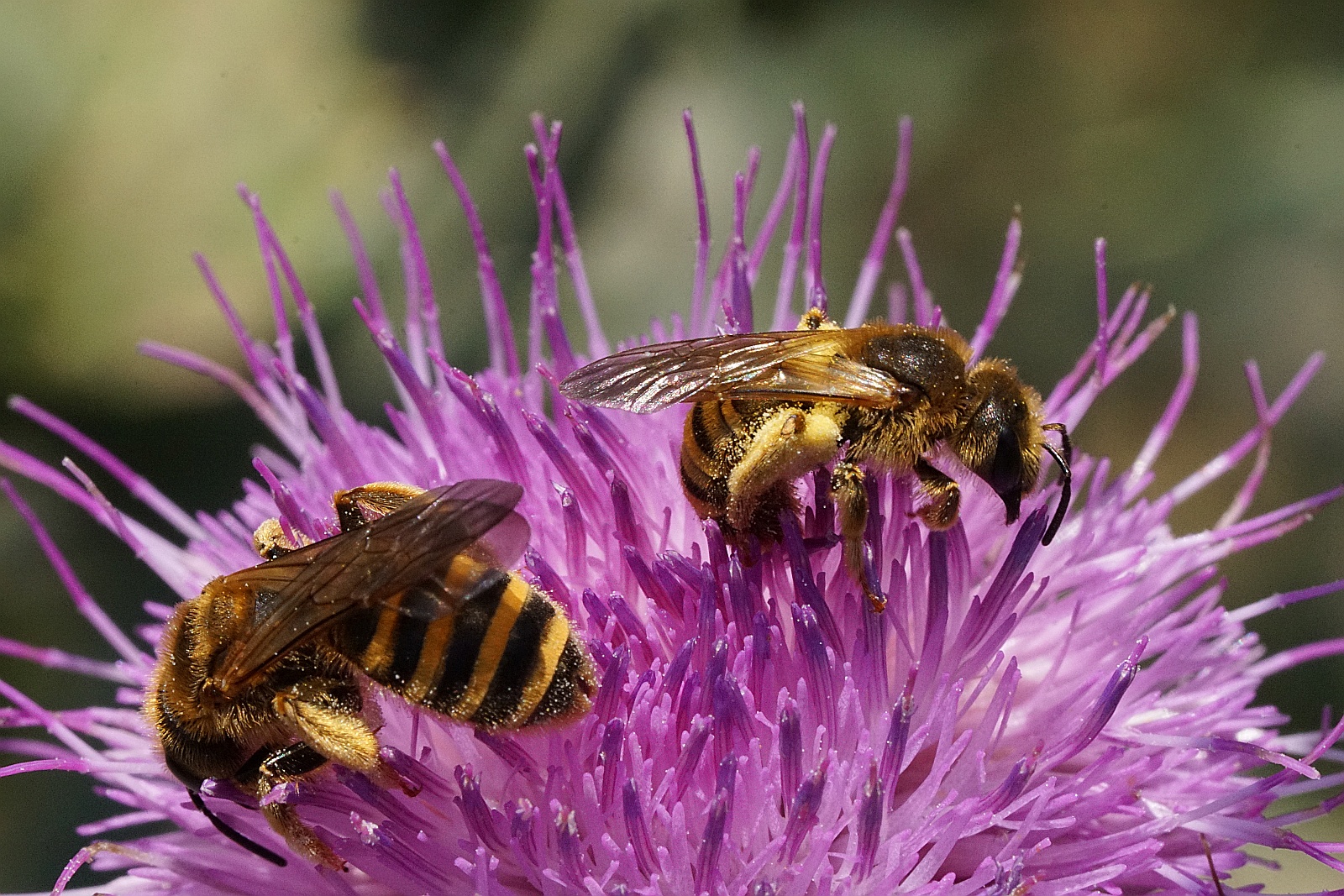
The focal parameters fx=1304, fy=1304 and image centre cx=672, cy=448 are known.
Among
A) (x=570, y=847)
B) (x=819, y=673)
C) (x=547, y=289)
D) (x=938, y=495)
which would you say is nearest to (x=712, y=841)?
(x=570, y=847)

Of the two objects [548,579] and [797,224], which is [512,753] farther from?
[797,224]

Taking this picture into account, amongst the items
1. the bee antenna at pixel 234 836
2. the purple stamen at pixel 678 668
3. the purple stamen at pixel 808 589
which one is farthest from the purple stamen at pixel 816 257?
the bee antenna at pixel 234 836

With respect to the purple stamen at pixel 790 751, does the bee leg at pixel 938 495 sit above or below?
above

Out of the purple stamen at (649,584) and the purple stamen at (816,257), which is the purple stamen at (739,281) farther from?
the purple stamen at (649,584)

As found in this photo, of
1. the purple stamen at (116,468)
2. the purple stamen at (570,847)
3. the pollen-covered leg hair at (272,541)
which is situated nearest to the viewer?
the purple stamen at (570,847)

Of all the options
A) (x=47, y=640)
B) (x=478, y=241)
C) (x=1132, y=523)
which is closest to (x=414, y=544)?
(x=478, y=241)

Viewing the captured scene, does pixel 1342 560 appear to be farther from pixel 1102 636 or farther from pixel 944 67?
pixel 1102 636

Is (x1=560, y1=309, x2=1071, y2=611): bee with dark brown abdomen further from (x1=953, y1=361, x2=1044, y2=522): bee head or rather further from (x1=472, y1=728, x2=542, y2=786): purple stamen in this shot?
(x1=472, y1=728, x2=542, y2=786): purple stamen

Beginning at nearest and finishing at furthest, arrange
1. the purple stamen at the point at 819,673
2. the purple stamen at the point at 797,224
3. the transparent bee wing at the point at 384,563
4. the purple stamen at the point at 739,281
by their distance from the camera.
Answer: the transparent bee wing at the point at 384,563, the purple stamen at the point at 819,673, the purple stamen at the point at 739,281, the purple stamen at the point at 797,224
